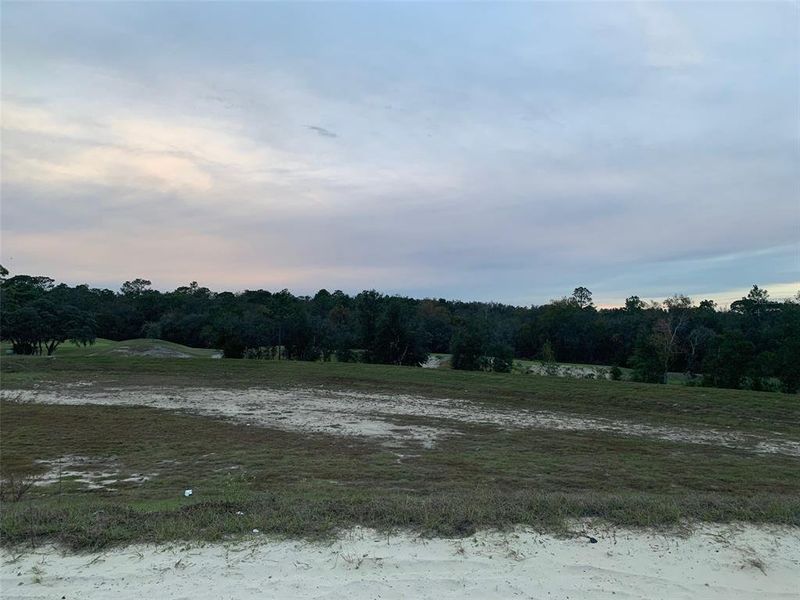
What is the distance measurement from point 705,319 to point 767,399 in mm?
37154

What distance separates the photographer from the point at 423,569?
3.88 m

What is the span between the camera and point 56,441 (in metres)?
11.1

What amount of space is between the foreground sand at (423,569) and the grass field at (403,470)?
0.29 meters

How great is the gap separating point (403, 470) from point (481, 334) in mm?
29813

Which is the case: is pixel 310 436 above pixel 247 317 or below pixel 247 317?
below

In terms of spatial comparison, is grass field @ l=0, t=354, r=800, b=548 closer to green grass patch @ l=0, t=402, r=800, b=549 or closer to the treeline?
green grass patch @ l=0, t=402, r=800, b=549

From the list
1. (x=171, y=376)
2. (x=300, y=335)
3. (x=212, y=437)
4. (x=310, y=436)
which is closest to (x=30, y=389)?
(x=171, y=376)

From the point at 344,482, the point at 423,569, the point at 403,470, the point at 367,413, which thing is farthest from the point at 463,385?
the point at 423,569

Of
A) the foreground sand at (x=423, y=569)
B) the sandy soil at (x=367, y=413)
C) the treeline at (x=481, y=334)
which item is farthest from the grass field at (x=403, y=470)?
the treeline at (x=481, y=334)

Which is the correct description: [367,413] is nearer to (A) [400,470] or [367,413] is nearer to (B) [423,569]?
(A) [400,470]

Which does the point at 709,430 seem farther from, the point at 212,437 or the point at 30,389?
the point at 30,389

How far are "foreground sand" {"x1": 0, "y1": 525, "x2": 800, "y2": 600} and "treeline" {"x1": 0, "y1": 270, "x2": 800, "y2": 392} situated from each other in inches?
1108

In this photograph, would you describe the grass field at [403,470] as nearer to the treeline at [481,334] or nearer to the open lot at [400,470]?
the open lot at [400,470]

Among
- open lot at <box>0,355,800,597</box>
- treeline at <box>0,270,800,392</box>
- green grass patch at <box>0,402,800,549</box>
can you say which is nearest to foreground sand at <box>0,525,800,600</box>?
open lot at <box>0,355,800,597</box>
